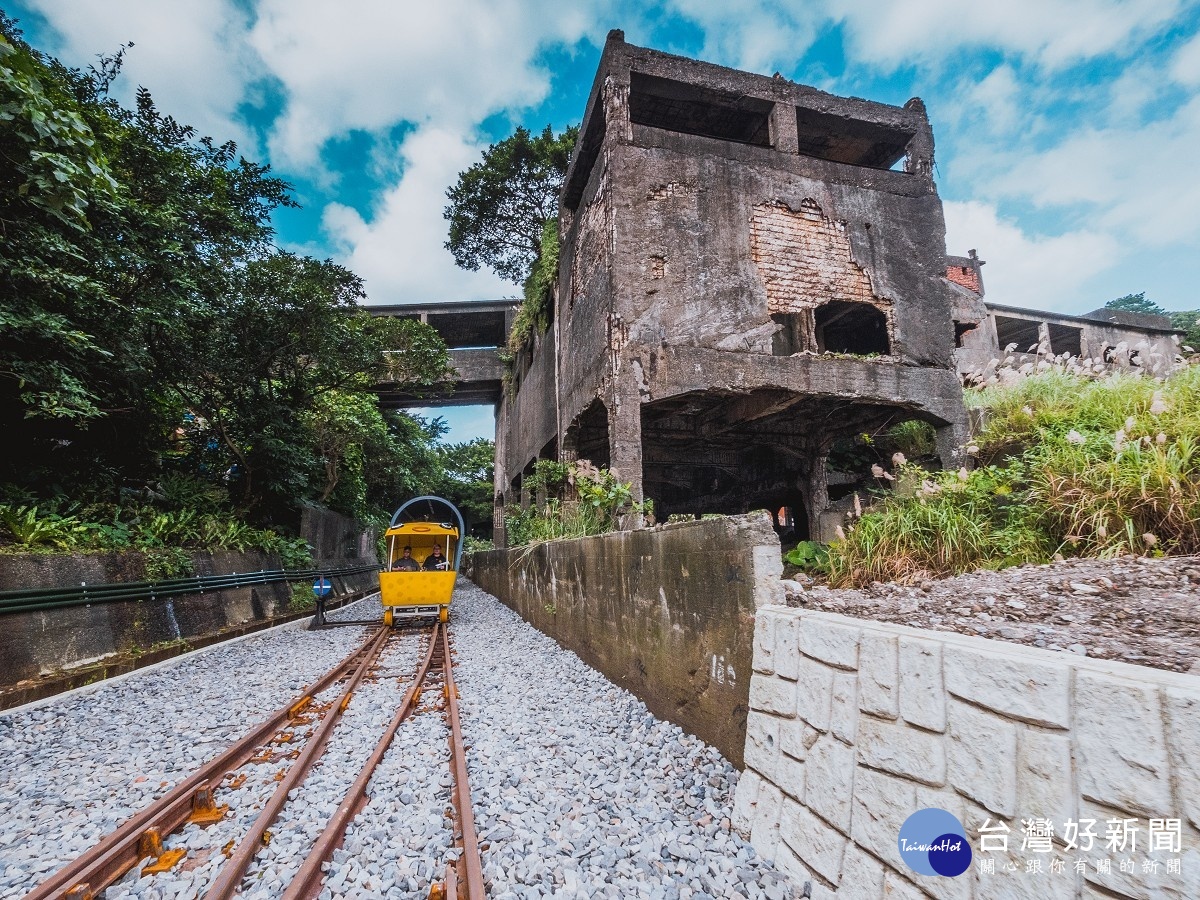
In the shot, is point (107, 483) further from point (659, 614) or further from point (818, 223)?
point (818, 223)

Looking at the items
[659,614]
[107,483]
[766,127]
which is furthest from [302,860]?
[766,127]

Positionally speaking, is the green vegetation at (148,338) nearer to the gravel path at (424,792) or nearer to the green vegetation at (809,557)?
the gravel path at (424,792)

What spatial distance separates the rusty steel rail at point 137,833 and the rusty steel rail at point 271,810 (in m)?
0.41

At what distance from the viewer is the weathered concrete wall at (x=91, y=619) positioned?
5.20 m

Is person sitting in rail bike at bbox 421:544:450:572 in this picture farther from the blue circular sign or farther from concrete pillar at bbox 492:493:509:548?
the blue circular sign

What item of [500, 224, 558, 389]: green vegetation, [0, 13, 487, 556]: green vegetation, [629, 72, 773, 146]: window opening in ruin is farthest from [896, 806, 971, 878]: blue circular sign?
[500, 224, 558, 389]: green vegetation

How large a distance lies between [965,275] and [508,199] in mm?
16760

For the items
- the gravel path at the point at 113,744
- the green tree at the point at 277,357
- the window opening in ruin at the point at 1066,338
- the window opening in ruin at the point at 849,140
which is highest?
the window opening in ruin at the point at 849,140

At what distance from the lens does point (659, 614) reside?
416cm

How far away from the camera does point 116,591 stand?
6.45 meters

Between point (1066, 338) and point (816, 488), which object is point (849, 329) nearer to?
point (816, 488)

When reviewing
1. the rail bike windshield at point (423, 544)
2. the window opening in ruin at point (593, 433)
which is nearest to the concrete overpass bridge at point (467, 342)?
the rail bike windshield at point (423, 544)

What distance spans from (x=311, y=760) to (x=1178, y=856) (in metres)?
4.30

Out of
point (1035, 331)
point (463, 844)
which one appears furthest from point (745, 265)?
point (1035, 331)
